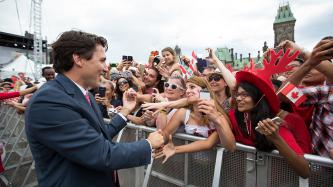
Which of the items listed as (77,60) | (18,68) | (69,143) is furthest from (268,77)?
(18,68)


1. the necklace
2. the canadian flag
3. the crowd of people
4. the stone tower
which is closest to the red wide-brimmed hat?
the crowd of people

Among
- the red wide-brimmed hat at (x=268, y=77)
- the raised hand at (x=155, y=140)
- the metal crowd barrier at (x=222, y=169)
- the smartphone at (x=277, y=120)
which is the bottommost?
the metal crowd barrier at (x=222, y=169)

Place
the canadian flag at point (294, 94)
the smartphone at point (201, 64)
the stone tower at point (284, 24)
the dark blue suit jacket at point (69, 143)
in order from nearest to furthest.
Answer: the dark blue suit jacket at point (69, 143), the canadian flag at point (294, 94), the smartphone at point (201, 64), the stone tower at point (284, 24)

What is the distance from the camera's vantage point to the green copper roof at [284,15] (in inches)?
3088

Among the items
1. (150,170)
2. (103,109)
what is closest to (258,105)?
(150,170)

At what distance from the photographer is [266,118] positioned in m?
2.01

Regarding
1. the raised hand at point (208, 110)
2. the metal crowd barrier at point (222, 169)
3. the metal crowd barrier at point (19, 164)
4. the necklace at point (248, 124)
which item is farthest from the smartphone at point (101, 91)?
the necklace at point (248, 124)

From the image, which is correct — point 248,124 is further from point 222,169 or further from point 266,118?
point 222,169

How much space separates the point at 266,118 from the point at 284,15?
91220 millimetres

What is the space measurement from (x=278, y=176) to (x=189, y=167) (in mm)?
883

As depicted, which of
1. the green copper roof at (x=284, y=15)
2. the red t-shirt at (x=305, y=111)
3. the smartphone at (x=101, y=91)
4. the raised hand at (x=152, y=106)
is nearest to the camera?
the red t-shirt at (x=305, y=111)

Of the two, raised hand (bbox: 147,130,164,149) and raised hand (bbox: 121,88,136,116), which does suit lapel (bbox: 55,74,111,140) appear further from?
raised hand (bbox: 121,88,136,116)

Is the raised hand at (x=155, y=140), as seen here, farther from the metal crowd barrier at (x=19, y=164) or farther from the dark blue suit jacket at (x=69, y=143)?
the metal crowd barrier at (x=19, y=164)

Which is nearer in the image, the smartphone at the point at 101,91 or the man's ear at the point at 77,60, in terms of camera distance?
the man's ear at the point at 77,60
